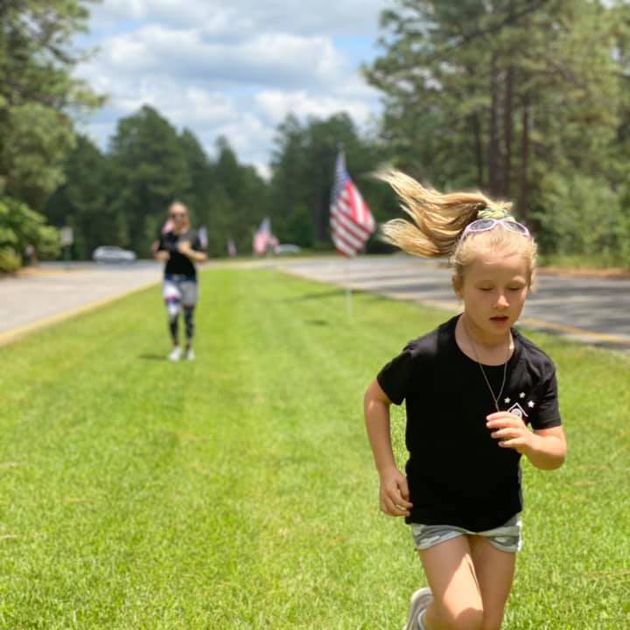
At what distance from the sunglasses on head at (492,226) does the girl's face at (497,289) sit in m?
0.12

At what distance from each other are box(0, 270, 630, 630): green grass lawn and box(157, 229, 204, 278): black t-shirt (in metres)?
1.82

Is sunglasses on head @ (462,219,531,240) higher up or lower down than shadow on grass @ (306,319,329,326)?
higher up

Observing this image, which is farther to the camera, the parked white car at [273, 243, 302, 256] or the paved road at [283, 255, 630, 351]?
the parked white car at [273, 243, 302, 256]

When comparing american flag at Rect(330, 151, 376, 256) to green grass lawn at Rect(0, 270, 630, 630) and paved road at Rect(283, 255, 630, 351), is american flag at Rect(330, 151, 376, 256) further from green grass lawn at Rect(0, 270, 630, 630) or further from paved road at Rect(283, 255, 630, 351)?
green grass lawn at Rect(0, 270, 630, 630)

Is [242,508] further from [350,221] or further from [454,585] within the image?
[350,221]

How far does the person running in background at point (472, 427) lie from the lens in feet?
9.26

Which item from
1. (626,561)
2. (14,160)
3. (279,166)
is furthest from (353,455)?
(279,166)

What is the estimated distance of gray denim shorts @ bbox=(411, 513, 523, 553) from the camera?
290 cm

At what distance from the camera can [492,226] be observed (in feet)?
9.55

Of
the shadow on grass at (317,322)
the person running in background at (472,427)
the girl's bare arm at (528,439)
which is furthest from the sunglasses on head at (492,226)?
the shadow on grass at (317,322)

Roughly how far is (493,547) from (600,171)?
182 feet

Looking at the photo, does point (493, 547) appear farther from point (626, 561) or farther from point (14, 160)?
point (14, 160)

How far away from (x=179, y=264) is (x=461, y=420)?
9.57 metres

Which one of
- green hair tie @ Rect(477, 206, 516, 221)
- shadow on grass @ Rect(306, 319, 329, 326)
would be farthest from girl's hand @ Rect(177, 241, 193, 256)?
green hair tie @ Rect(477, 206, 516, 221)
